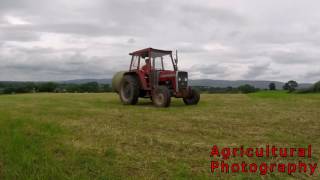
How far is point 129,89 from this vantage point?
13.5 m

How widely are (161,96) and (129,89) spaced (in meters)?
2.13

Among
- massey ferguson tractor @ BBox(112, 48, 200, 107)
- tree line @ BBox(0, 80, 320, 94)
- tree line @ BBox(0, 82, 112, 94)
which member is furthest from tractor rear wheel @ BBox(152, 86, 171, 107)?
tree line @ BBox(0, 82, 112, 94)

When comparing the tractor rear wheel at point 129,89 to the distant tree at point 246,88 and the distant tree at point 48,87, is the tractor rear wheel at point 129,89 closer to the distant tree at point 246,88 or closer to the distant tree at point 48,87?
the distant tree at point 246,88

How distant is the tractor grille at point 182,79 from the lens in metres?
12.2

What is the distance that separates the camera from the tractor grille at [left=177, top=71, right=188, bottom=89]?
1225 centimetres

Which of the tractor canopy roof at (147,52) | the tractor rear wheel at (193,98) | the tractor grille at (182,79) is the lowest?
the tractor rear wheel at (193,98)

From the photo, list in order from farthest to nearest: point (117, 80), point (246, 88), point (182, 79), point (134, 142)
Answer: point (246, 88)
point (117, 80)
point (182, 79)
point (134, 142)

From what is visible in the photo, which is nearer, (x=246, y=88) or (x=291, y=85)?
(x=291, y=85)

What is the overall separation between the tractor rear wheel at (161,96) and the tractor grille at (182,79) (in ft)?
2.32

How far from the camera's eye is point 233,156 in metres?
4.60

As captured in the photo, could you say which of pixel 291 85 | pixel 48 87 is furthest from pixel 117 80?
pixel 48 87

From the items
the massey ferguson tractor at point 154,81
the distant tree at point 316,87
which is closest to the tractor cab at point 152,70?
the massey ferguson tractor at point 154,81

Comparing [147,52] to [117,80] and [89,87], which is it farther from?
[89,87]

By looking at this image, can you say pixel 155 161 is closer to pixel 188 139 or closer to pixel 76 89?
Answer: pixel 188 139
